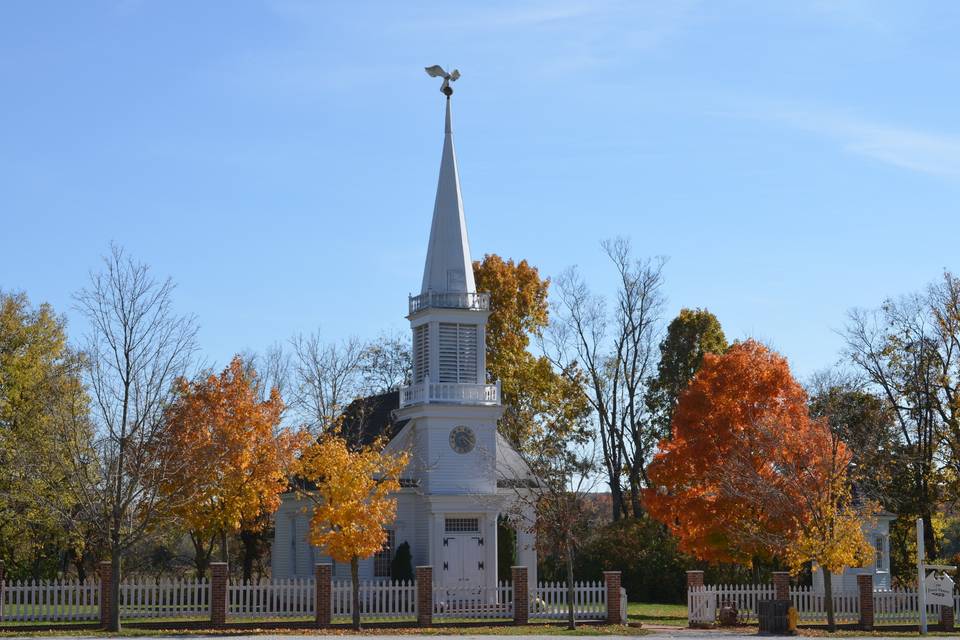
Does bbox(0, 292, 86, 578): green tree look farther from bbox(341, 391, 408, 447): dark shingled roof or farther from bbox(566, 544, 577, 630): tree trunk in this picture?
bbox(566, 544, 577, 630): tree trunk

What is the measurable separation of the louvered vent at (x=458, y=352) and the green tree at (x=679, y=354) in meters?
19.6

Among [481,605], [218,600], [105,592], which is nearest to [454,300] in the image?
[481,605]

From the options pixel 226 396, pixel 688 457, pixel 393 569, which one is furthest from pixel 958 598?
pixel 226 396

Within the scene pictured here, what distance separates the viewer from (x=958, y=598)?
123 feet

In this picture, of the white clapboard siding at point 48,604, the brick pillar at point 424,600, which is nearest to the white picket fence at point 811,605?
the brick pillar at point 424,600

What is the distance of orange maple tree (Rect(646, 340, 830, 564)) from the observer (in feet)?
120

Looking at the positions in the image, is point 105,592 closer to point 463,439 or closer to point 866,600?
point 463,439

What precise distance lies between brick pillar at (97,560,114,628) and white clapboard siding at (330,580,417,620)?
5629 mm

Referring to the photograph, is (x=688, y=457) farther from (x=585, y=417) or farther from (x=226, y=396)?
(x=585, y=417)

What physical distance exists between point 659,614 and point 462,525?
7081 millimetres

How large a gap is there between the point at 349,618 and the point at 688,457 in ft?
42.7

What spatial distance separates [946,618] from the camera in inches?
1415

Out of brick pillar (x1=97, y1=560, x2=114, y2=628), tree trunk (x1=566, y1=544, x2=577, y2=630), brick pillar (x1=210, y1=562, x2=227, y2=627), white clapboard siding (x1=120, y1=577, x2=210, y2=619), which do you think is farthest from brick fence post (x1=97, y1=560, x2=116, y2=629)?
tree trunk (x1=566, y1=544, x2=577, y2=630)

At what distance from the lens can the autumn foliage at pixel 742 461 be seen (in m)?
35.4
